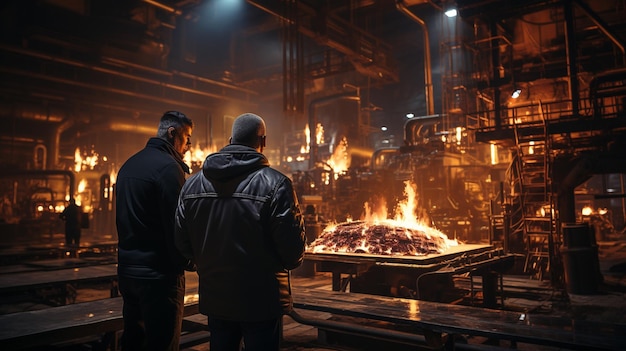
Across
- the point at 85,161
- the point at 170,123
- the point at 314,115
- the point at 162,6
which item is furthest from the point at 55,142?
the point at 170,123

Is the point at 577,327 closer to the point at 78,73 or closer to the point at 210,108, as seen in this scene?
the point at 78,73

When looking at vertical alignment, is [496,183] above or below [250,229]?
above

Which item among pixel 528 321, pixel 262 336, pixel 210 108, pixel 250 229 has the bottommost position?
pixel 528 321

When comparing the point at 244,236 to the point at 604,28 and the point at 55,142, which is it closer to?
the point at 604,28

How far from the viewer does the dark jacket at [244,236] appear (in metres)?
2.52

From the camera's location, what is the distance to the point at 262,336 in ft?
8.33

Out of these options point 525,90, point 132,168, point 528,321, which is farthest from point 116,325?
point 525,90

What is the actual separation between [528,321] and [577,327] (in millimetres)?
370

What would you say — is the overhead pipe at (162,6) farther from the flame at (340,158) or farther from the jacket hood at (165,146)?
the jacket hood at (165,146)

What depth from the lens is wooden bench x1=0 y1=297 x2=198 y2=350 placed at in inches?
129

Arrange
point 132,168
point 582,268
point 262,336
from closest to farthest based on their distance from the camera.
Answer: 1. point 262,336
2. point 132,168
3. point 582,268

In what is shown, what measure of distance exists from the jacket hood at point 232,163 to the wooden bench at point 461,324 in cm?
217

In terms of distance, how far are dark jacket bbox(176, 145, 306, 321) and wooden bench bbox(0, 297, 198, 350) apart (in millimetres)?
1635

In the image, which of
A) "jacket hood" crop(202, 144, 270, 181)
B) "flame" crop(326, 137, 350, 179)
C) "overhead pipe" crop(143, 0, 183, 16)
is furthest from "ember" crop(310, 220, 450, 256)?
"flame" crop(326, 137, 350, 179)
